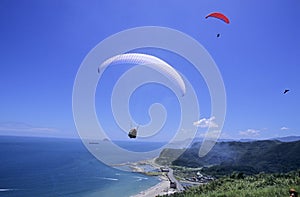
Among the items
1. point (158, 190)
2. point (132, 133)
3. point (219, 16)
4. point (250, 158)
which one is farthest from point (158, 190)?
point (250, 158)

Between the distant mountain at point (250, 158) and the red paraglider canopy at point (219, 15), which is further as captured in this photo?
the distant mountain at point (250, 158)

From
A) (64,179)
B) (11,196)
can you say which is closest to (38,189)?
(11,196)

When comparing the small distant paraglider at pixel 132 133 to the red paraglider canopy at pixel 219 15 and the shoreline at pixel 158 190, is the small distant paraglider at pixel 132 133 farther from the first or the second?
the shoreline at pixel 158 190

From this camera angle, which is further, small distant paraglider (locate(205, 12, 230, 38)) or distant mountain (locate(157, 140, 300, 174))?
distant mountain (locate(157, 140, 300, 174))

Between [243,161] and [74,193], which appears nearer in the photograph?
[74,193]

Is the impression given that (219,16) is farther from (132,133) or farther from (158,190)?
(158,190)

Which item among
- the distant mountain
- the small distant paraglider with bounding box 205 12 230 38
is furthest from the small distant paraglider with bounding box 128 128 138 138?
the distant mountain

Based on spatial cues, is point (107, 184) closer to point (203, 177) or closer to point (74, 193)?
point (74, 193)

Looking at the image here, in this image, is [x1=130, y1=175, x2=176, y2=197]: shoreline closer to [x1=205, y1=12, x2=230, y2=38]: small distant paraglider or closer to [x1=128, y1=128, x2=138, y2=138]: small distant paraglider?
[x1=128, y1=128, x2=138, y2=138]: small distant paraglider

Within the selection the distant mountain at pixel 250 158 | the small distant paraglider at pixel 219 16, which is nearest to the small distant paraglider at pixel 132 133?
the small distant paraglider at pixel 219 16
